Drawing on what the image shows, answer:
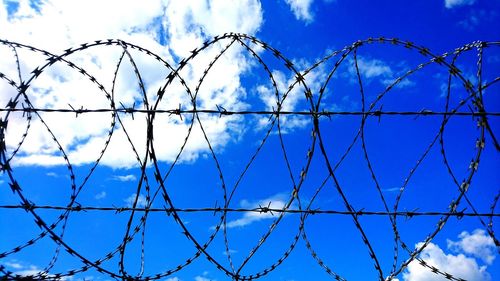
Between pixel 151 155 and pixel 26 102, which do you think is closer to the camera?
pixel 151 155

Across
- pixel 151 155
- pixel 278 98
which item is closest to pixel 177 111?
pixel 151 155

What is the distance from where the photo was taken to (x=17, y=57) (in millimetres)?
6145

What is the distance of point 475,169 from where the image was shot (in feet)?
18.9

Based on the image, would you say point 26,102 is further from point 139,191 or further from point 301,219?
point 301,219

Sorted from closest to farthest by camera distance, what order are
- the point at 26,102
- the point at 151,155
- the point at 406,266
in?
the point at 151,155 → the point at 406,266 → the point at 26,102

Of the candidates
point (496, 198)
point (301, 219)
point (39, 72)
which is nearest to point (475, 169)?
point (496, 198)

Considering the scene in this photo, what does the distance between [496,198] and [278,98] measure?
8.28 ft

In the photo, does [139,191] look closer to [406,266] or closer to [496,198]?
[406,266]

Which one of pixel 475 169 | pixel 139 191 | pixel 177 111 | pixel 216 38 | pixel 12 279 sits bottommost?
pixel 12 279

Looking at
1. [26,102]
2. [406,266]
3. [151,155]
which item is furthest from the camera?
[26,102]

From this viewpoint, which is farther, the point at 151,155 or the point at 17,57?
the point at 17,57

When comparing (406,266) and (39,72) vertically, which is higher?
(39,72)

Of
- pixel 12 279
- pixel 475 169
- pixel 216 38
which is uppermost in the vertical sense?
pixel 216 38

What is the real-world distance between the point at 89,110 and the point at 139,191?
3.89 ft
